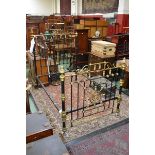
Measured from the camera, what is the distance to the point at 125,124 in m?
2.68

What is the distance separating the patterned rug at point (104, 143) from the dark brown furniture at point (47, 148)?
68 centimetres

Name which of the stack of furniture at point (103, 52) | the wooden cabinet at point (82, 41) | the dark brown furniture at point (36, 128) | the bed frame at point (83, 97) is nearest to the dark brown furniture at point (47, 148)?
the dark brown furniture at point (36, 128)

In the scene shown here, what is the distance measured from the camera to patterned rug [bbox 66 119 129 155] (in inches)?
86.0

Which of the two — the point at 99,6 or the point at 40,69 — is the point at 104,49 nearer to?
the point at 40,69

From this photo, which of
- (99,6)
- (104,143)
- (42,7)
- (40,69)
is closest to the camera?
(104,143)

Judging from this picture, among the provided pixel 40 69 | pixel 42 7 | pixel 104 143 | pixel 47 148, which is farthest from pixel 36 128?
pixel 42 7

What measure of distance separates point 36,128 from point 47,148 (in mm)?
459

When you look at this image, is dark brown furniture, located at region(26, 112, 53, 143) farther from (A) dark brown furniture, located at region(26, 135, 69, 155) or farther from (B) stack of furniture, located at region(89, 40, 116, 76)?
(B) stack of furniture, located at region(89, 40, 116, 76)

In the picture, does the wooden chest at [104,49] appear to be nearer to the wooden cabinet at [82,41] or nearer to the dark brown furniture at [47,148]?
the wooden cabinet at [82,41]

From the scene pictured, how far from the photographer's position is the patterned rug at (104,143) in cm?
219

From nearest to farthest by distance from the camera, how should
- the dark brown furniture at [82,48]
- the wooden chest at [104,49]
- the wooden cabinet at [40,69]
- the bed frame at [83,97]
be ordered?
the bed frame at [83,97], the wooden cabinet at [40,69], the wooden chest at [104,49], the dark brown furniture at [82,48]

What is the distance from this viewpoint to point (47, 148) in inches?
59.2
